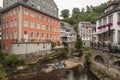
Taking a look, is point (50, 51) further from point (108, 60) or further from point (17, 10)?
point (108, 60)

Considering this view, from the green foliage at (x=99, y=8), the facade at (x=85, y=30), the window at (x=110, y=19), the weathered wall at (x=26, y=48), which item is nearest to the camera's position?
the window at (x=110, y=19)

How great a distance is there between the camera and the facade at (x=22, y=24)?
32.3 meters

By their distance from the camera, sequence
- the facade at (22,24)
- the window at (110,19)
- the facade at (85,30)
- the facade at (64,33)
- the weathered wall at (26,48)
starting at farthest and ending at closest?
1. the facade at (85,30)
2. the facade at (64,33)
3. the facade at (22,24)
4. the weathered wall at (26,48)
5. the window at (110,19)

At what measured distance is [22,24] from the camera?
32.9 m

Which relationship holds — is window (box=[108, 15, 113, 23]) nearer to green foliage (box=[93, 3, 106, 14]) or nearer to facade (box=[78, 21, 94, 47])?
facade (box=[78, 21, 94, 47])

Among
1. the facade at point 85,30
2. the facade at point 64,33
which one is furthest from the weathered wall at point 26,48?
the facade at point 85,30

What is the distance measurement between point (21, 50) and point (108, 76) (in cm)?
A: 2084

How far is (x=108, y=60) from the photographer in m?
17.4

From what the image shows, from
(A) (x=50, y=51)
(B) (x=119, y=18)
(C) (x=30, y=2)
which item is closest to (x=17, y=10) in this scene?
(C) (x=30, y=2)

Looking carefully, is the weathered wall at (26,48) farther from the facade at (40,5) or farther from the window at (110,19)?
the window at (110,19)

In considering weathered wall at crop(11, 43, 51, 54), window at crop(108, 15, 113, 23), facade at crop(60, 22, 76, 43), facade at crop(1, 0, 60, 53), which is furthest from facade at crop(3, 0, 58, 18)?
window at crop(108, 15, 113, 23)

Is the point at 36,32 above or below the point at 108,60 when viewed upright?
above

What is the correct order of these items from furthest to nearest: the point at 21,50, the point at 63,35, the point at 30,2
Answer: the point at 63,35
the point at 30,2
the point at 21,50

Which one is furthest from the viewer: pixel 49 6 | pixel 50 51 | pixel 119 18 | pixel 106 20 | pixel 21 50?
pixel 49 6
